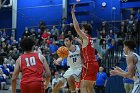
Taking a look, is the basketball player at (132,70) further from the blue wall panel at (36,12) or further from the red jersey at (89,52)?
the blue wall panel at (36,12)

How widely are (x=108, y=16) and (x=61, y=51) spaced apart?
51.6 feet

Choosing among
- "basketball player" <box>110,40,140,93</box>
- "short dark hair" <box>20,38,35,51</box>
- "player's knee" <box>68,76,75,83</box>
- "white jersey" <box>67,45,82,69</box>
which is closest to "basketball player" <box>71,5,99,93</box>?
"white jersey" <box>67,45,82,69</box>

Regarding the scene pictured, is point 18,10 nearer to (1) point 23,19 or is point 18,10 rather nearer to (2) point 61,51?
(1) point 23,19

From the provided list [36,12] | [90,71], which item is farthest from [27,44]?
[36,12]

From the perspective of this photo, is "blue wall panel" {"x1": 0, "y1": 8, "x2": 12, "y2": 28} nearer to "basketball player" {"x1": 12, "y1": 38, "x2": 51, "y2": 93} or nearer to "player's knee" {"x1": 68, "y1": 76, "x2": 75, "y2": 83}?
"player's knee" {"x1": 68, "y1": 76, "x2": 75, "y2": 83}

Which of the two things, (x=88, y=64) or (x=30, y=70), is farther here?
(x=88, y=64)

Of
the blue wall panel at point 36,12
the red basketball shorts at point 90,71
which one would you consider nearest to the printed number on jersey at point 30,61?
the red basketball shorts at point 90,71

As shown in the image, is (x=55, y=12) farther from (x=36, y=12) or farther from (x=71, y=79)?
(x=71, y=79)

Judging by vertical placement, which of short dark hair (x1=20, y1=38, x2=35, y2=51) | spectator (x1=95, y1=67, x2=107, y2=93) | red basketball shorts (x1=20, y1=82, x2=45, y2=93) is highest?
short dark hair (x1=20, y1=38, x2=35, y2=51)

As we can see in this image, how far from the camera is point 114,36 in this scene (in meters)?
20.3

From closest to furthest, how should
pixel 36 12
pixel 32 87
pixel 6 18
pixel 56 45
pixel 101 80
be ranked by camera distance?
pixel 32 87
pixel 101 80
pixel 56 45
pixel 36 12
pixel 6 18

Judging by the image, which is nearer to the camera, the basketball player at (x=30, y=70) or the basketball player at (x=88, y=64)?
the basketball player at (x=30, y=70)

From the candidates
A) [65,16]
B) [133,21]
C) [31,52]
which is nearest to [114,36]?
[133,21]


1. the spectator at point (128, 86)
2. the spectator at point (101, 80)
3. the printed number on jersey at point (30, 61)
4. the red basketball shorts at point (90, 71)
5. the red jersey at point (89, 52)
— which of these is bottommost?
the spectator at point (101, 80)
